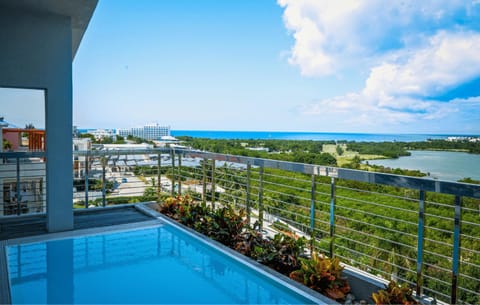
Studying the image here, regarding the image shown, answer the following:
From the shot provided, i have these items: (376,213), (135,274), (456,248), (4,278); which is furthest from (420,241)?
(376,213)

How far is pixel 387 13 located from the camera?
1332 centimetres

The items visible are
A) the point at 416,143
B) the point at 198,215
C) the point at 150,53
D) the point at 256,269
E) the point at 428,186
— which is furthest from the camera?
the point at 150,53

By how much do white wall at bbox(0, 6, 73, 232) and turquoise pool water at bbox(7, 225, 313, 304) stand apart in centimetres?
64

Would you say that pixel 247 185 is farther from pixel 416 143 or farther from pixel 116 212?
pixel 416 143

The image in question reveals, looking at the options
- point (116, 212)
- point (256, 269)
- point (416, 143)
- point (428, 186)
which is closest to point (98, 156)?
point (116, 212)

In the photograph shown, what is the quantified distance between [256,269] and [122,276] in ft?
A: 4.18

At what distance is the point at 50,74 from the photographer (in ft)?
14.5

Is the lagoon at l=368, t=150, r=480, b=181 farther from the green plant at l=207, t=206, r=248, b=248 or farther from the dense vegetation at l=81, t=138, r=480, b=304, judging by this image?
the green plant at l=207, t=206, r=248, b=248

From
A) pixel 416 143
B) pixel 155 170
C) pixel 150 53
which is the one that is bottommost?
pixel 155 170

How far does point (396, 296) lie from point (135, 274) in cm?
231

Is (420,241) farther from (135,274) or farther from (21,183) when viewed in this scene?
(21,183)

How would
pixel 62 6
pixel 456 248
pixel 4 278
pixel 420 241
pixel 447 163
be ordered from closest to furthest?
pixel 456 248
pixel 420 241
pixel 4 278
pixel 62 6
pixel 447 163

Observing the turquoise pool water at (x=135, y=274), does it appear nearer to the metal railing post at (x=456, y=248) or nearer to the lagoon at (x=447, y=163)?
the metal railing post at (x=456, y=248)

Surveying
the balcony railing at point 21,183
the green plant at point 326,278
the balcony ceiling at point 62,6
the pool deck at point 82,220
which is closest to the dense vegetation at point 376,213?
the green plant at point 326,278
